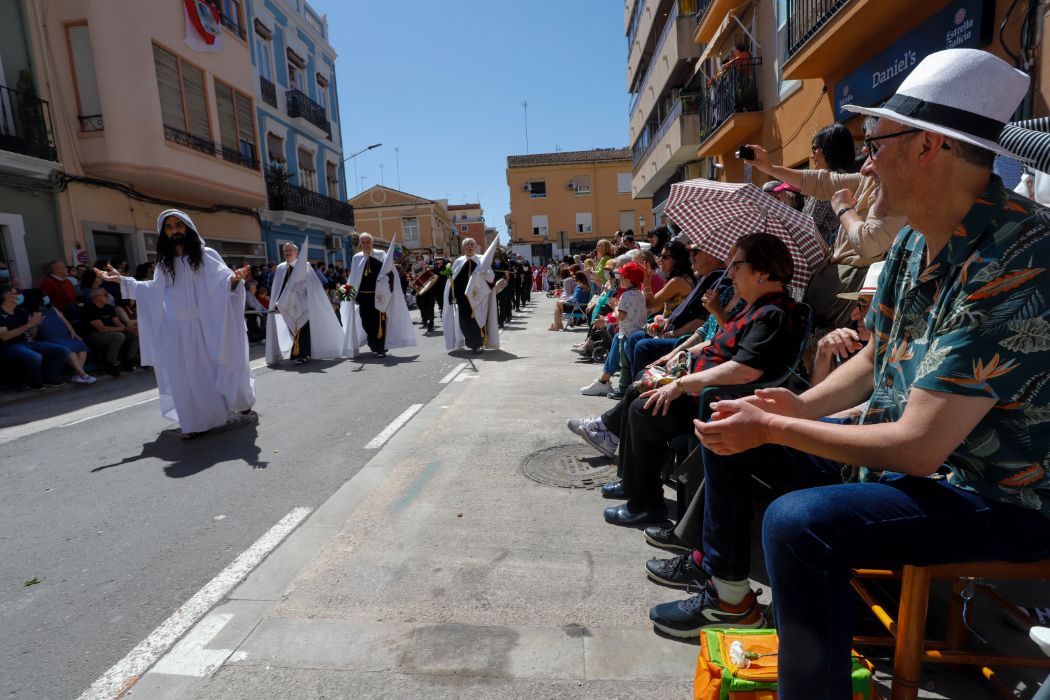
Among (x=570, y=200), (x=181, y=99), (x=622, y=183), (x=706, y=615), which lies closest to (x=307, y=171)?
(x=181, y=99)

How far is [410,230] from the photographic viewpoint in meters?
60.2

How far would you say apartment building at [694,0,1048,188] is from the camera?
608 cm

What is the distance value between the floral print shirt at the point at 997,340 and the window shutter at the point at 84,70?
54.3ft

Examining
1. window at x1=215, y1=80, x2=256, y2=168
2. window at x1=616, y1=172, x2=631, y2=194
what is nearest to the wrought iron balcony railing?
window at x1=215, y1=80, x2=256, y2=168

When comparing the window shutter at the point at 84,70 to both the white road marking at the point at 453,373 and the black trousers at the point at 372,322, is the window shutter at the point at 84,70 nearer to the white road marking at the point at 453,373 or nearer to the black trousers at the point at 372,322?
the black trousers at the point at 372,322

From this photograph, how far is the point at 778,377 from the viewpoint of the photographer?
2.79m

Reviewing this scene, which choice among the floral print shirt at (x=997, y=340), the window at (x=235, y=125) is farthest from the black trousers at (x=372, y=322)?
the window at (x=235, y=125)

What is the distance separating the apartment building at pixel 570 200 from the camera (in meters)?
50.6

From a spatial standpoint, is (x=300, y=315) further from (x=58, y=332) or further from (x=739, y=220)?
(x=739, y=220)

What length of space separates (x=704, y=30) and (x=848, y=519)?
1589 centimetres

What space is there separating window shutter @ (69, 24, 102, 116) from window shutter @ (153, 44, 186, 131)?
4.18ft

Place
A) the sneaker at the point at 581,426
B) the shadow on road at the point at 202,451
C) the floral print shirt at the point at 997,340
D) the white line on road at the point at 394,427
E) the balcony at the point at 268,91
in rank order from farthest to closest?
the balcony at the point at 268,91 → the white line on road at the point at 394,427 → the shadow on road at the point at 202,451 → the sneaker at the point at 581,426 → the floral print shirt at the point at 997,340

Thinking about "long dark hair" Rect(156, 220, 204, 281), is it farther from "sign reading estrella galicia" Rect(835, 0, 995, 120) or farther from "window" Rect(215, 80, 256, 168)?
"window" Rect(215, 80, 256, 168)

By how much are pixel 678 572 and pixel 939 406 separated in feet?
5.13
